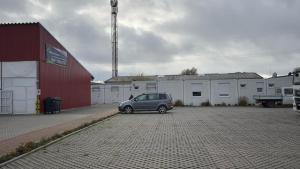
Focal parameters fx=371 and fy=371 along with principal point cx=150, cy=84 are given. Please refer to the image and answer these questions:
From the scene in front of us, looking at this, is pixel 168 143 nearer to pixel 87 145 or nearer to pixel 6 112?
pixel 87 145

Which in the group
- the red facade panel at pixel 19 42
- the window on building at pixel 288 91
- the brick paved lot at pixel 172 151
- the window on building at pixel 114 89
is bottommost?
the brick paved lot at pixel 172 151

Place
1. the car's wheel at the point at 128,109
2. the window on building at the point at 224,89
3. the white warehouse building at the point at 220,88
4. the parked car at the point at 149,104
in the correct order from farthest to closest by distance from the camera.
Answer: the window on building at the point at 224,89, the white warehouse building at the point at 220,88, the car's wheel at the point at 128,109, the parked car at the point at 149,104

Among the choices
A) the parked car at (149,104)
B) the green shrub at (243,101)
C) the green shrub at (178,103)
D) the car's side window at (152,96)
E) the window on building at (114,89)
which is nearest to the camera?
the parked car at (149,104)

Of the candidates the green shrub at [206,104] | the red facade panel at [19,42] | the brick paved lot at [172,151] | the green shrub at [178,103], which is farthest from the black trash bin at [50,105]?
the green shrub at [206,104]

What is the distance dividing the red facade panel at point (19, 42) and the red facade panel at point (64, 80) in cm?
59

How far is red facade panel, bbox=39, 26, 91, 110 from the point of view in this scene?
28594 mm

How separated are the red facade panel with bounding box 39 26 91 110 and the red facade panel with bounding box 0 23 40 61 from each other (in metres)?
0.59

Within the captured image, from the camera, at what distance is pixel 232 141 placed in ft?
38.8

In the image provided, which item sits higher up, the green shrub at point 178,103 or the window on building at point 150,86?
the window on building at point 150,86

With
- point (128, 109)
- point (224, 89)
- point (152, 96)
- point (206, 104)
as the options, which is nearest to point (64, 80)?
point (128, 109)

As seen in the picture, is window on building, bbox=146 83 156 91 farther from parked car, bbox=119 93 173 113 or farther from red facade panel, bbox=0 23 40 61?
red facade panel, bbox=0 23 40 61

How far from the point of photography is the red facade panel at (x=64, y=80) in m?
28.6

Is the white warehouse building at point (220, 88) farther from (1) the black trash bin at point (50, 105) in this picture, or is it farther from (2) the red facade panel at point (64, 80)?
(1) the black trash bin at point (50, 105)

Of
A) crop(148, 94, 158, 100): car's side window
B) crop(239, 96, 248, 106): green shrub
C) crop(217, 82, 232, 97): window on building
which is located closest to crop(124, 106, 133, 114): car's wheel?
crop(148, 94, 158, 100): car's side window
